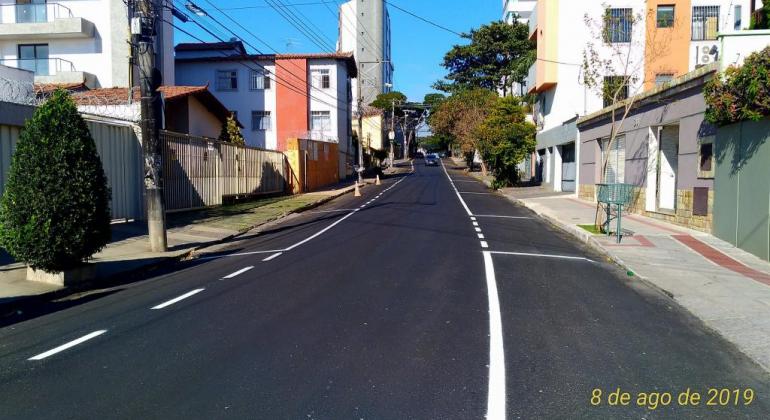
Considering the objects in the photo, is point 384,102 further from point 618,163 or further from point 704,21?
point 618,163

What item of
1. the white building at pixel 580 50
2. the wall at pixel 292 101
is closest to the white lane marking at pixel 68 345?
the white building at pixel 580 50

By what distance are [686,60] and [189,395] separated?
33307 mm

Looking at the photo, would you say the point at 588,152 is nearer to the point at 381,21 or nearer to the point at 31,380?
the point at 31,380

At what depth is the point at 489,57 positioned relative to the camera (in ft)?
204

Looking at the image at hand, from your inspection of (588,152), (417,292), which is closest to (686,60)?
(588,152)

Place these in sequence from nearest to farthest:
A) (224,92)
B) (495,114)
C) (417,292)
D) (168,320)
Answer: (168,320) < (417,292) < (495,114) < (224,92)

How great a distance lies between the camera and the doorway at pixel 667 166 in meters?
18.5

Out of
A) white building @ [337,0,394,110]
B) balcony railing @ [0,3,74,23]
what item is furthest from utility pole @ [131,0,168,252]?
white building @ [337,0,394,110]

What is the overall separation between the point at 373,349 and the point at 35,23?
35251mm

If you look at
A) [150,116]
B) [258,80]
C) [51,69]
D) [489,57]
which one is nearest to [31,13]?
[51,69]

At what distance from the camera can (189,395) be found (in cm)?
481

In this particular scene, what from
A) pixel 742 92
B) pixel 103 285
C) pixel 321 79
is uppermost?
pixel 321 79

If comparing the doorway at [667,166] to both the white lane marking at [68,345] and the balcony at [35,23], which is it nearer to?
the white lane marking at [68,345]

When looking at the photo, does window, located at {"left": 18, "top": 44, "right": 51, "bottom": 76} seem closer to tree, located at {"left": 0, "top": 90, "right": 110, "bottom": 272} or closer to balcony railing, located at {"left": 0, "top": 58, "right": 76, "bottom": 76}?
balcony railing, located at {"left": 0, "top": 58, "right": 76, "bottom": 76}
